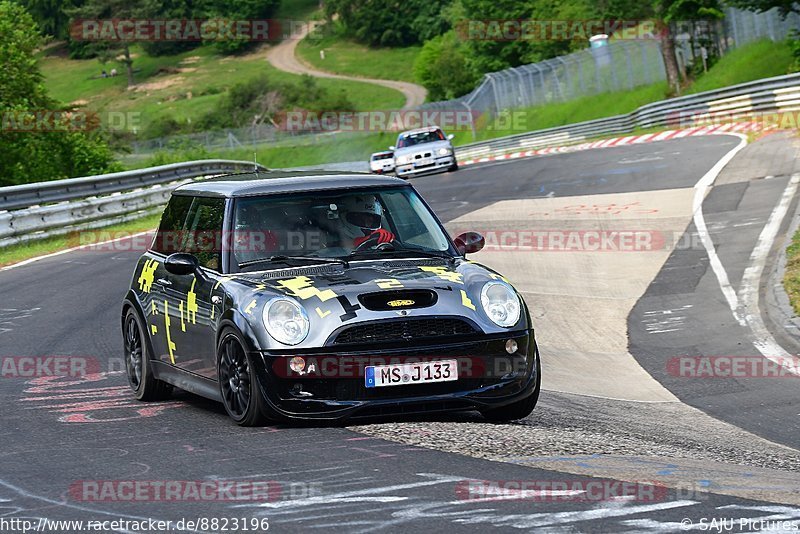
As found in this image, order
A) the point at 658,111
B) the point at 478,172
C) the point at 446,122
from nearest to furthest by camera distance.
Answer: the point at 478,172, the point at 658,111, the point at 446,122

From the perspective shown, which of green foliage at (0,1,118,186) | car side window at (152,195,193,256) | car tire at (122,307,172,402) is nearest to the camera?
car tire at (122,307,172,402)

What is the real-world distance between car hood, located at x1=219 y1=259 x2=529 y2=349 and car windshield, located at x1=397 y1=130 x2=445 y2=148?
32.3 meters

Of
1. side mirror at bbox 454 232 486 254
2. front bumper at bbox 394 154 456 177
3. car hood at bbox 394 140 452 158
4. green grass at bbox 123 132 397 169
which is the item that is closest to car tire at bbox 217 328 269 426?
side mirror at bbox 454 232 486 254

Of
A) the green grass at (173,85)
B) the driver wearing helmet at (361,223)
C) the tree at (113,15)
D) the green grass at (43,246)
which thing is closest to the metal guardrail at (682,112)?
the green grass at (43,246)

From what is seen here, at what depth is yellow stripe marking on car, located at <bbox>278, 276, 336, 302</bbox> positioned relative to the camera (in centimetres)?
743

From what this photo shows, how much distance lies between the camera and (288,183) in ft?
28.1

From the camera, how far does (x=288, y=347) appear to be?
23.8 ft

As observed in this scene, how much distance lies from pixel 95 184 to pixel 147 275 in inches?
674

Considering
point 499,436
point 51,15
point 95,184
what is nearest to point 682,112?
point 95,184

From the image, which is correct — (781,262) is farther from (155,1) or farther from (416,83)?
(155,1)

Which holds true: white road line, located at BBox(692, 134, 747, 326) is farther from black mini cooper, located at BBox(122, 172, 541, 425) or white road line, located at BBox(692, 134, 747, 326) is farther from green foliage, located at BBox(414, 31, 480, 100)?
green foliage, located at BBox(414, 31, 480, 100)

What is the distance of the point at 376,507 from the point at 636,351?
7.45 meters

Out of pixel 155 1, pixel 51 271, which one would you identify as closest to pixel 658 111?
pixel 51 271

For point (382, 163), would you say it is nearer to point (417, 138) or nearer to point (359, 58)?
point (417, 138)
